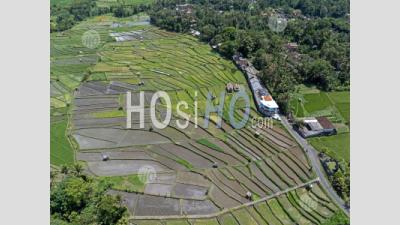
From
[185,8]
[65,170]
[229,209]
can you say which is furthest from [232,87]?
[185,8]

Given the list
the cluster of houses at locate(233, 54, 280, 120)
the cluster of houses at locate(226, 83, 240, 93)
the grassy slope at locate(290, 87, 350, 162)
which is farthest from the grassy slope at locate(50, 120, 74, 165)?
the grassy slope at locate(290, 87, 350, 162)

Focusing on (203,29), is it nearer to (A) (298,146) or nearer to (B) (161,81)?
(B) (161,81)

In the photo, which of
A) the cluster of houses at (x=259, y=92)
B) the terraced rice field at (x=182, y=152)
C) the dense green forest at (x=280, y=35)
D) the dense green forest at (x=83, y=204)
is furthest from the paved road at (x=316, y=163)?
the dense green forest at (x=83, y=204)

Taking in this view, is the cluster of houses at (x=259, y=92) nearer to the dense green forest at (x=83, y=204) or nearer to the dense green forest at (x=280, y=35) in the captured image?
the dense green forest at (x=280, y=35)

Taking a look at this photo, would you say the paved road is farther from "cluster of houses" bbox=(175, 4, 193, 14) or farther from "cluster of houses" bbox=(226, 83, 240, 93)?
"cluster of houses" bbox=(175, 4, 193, 14)

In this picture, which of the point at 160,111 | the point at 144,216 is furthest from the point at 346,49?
the point at 144,216
